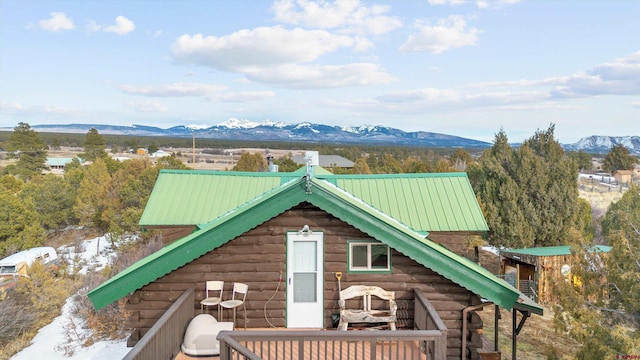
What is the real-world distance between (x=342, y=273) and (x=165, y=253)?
333cm

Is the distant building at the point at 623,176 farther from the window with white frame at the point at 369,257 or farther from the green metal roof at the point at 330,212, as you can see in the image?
the window with white frame at the point at 369,257

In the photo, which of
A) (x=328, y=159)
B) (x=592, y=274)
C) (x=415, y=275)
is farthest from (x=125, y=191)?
(x=328, y=159)

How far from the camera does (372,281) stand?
8484 millimetres

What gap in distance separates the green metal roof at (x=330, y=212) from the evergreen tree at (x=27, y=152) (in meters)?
66.3

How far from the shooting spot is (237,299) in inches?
335

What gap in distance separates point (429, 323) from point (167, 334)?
4.16 metres

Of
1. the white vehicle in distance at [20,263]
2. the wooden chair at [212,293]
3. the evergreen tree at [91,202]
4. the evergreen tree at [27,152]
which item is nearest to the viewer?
the wooden chair at [212,293]

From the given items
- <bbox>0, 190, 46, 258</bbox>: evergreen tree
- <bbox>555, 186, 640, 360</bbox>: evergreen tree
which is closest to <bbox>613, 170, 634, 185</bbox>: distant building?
<bbox>555, 186, 640, 360</bbox>: evergreen tree

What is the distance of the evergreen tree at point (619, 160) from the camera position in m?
77.4

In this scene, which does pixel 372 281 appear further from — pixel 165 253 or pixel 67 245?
pixel 67 245

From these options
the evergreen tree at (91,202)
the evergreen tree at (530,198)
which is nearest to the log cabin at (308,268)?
the evergreen tree at (530,198)

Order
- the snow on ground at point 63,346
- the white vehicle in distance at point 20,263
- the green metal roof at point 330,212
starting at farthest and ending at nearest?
the white vehicle in distance at point 20,263, the snow on ground at point 63,346, the green metal roof at point 330,212

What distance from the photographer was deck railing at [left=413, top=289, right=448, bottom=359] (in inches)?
240

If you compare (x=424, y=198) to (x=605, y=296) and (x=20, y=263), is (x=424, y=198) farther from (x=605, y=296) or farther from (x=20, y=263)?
(x=20, y=263)
